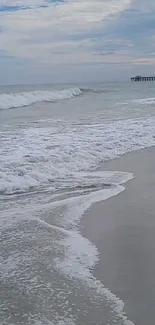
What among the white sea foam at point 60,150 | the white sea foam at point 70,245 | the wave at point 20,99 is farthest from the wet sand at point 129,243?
the wave at point 20,99

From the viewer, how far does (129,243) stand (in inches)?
192

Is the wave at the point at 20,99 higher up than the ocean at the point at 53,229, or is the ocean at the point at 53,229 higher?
the ocean at the point at 53,229

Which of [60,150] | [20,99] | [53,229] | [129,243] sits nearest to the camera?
[129,243]

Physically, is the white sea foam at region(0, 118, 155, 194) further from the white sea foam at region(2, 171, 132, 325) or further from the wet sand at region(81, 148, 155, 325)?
the wet sand at region(81, 148, 155, 325)

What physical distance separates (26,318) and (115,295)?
0.76 m

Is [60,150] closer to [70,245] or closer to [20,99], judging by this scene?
[70,245]

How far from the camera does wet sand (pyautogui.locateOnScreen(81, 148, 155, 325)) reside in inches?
145

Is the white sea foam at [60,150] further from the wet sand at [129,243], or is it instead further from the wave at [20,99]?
the wave at [20,99]

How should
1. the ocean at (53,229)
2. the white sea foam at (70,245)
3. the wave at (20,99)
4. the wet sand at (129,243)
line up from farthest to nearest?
the wave at (20,99)
the white sea foam at (70,245)
the wet sand at (129,243)
the ocean at (53,229)

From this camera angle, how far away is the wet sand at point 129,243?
3.67m

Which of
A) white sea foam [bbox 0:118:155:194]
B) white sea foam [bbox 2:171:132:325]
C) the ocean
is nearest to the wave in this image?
white sea foam [bbox 0:118:155:194]

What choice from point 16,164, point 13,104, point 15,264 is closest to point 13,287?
point 15,264

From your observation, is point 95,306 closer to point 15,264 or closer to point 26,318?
point 26,318

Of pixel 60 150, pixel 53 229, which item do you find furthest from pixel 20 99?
pixel 53 229
